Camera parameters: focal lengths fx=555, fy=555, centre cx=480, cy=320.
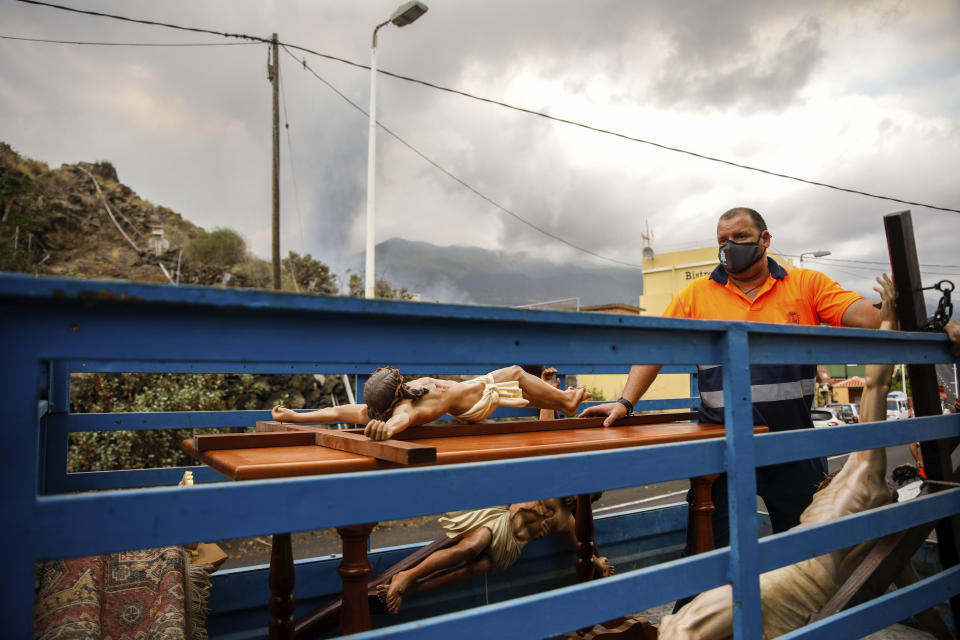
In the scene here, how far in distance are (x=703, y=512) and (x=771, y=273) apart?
1.25 m

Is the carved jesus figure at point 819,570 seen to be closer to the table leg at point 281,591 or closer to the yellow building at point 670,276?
the table leg at point 281,591

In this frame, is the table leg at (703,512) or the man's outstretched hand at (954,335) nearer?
the man's outstretched hand at (954,335)

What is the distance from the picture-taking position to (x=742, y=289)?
9.50 feet

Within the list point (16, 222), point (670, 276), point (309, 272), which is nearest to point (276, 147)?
point (309, 272)

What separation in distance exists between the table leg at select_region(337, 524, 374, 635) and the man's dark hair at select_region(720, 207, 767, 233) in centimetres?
230

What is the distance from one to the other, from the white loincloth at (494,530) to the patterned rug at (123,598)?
1181 mm

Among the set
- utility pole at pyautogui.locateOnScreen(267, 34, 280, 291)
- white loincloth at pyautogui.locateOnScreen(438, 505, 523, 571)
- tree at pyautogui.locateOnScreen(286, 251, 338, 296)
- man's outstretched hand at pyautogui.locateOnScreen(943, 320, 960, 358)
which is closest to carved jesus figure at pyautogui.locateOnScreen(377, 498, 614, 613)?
white loincloth at pyautogui.locateOnScreen(438, 505, 523, 571)

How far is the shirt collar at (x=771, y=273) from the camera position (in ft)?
9.31

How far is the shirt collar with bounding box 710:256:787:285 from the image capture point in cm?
284

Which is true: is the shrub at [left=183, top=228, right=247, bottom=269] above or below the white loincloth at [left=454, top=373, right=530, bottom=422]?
above

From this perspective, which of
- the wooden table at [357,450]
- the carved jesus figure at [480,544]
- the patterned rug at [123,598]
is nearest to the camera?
the wooden table at [357,450]

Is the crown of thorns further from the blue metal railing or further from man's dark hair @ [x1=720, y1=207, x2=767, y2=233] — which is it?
man's dark hair @ [x1=720, y1=207, x2=767, y2=233]

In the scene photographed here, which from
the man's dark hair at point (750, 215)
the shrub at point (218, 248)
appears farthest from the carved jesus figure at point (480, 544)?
the shrub at point (218, 248)

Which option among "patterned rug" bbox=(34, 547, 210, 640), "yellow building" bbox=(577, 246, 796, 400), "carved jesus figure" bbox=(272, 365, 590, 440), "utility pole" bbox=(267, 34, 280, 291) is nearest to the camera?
"patterned rug" bbox=(34, 547, 210, 640)
